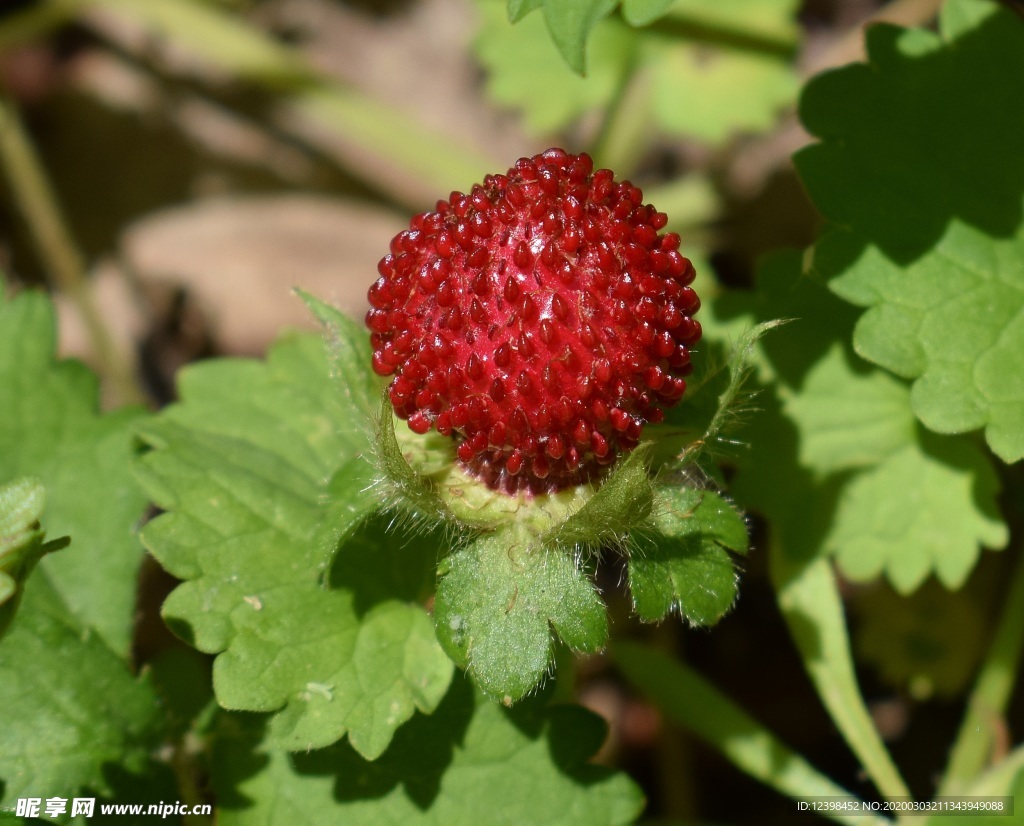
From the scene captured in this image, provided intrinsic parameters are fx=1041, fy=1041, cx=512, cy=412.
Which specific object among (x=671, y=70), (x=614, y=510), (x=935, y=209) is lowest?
(x=614, y=510)

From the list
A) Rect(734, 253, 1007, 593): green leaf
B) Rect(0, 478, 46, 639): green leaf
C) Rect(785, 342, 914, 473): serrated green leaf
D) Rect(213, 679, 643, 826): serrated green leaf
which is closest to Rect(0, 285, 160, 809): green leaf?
Rect(213, 679, 643, 826): serrated green leaf

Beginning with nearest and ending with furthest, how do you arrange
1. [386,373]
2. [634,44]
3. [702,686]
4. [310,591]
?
[386,373] → [310,591] → [702,686] → [634,44]

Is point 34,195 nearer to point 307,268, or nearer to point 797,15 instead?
point 307,268

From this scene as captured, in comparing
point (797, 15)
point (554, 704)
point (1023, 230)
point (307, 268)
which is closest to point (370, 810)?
point (554, 704)

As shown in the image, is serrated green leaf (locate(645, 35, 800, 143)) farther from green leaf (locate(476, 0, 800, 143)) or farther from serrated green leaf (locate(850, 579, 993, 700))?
serrated green leaf (locate(850, 579, 993, 700))

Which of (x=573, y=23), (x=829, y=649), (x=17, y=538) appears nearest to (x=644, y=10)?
(x=573, y=23)

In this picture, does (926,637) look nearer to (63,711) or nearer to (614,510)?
(614,510)
